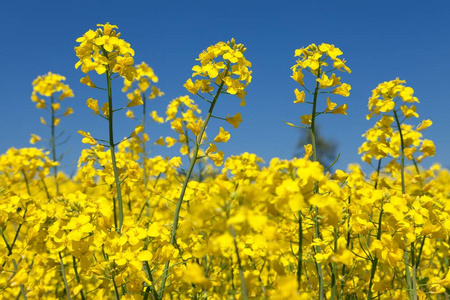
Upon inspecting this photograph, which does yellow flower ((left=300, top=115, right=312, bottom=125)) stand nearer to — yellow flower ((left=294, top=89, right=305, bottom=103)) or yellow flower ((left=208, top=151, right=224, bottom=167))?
yellow flower ((left=294, top=89, right=305, bottom=103))

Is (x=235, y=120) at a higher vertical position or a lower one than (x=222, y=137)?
higher

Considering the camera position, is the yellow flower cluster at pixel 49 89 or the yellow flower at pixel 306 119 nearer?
the yellow flower at pixel 306 119

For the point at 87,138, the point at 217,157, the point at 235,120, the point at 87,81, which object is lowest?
the point at 217,157

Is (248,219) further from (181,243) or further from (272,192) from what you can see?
(181,243)

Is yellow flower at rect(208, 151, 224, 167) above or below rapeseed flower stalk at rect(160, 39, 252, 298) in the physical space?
below

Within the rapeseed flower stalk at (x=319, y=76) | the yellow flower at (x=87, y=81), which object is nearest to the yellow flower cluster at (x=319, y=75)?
the rapeseed flower stalk at (x=319, y=76)

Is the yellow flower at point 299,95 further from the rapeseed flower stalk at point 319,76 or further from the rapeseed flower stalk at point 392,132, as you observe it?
the rapeseed flower stalk at point 392,132

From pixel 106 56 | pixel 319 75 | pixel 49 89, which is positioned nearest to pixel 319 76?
pixel 319 75

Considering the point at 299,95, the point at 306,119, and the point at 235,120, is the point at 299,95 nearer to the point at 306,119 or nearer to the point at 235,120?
the point at 306,119

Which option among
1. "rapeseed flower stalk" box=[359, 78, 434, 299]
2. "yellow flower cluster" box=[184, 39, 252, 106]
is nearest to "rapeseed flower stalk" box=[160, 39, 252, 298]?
"yellow flower cluster" box=[184, 39, 252, 106]

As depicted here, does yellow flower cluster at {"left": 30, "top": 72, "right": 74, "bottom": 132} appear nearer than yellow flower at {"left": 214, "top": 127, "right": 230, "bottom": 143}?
No

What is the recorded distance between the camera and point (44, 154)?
6125 millimetres

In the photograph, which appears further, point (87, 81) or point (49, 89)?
point (49, 89)

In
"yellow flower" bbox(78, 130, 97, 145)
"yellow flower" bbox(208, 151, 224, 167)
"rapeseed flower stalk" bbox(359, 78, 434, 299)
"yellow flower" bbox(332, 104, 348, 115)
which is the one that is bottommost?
"yellow flower" bbox(208, 151, 224, 167)
